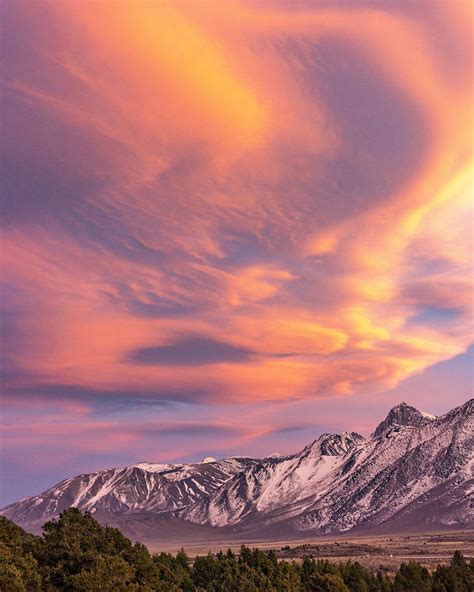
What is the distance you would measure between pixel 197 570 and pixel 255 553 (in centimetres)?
894

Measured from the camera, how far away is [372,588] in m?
79.0

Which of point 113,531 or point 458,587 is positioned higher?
point 113,531

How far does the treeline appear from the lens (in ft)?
146

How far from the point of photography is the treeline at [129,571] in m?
44.4

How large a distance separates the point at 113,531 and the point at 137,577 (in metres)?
5.79

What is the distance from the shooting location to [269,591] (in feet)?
203

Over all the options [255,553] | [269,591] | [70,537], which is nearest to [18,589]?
[70,537]

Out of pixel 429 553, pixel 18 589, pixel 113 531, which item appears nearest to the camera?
pixel 18 589

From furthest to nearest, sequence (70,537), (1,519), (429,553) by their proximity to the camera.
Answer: (429,553), (1,519), (70,537)

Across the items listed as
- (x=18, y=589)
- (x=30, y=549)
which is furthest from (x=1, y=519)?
(x=18, y=589)

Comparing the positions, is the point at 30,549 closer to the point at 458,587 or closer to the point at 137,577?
the point at 137,577

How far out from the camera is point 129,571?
47188 mm

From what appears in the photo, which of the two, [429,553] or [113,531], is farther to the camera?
[429,553]

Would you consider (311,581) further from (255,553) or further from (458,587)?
(458,587)
